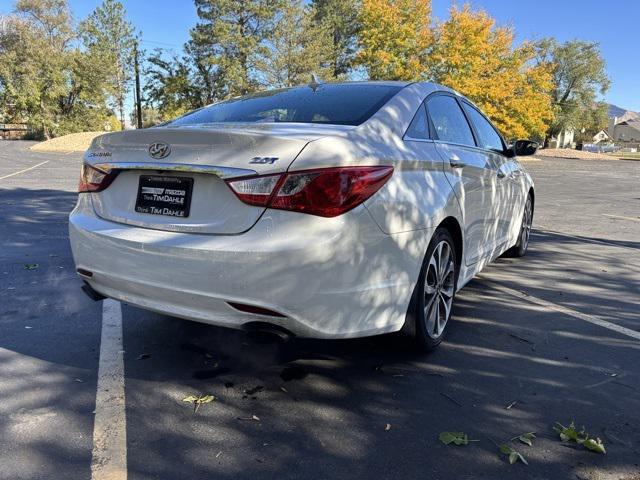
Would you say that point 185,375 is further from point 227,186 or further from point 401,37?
point 401,37

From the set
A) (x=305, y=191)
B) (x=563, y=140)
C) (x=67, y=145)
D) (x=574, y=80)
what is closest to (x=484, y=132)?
(x=305, y=191)

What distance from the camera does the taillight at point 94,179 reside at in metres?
2.98

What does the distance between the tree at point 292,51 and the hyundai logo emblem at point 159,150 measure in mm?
38290

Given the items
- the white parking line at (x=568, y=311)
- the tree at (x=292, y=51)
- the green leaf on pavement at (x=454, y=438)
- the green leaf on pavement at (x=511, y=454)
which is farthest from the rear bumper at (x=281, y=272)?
the tree at (x=292, y=51)

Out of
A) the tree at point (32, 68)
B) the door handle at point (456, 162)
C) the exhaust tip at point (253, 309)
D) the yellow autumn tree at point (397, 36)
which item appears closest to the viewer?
the exhaust tip at point (253, 309)

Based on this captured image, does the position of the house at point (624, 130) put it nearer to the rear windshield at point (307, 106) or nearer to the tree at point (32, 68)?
the tree at point (32, 68)

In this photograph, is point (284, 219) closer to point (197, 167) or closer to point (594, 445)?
point (197, 167)

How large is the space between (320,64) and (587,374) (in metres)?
43.3

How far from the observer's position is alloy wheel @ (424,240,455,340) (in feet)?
10.7

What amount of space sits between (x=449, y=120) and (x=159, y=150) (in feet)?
7.01

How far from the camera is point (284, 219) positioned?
244 cm

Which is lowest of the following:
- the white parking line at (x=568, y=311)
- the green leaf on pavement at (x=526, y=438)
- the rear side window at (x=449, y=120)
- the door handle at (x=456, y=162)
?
the green leaf on pavement at (x=526, y=438)

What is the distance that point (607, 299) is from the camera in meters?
4.57

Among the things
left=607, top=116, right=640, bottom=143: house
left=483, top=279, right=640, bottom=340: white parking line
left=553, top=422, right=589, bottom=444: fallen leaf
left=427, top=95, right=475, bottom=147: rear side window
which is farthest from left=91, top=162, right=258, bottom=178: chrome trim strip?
left=607, top=116, right=640, bottom=143: house
